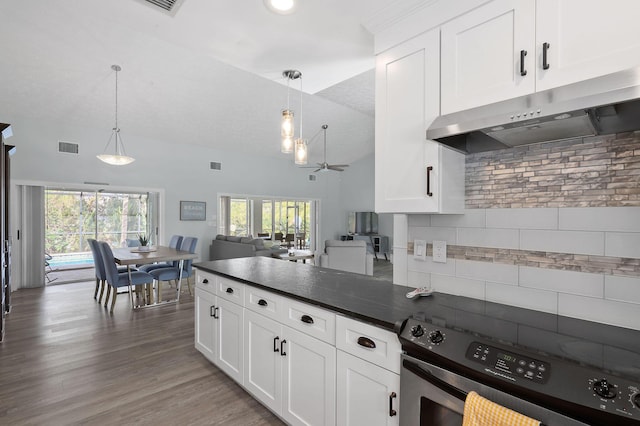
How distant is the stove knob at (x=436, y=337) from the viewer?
1193mm

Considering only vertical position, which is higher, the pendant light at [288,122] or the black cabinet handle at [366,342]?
the pendant light at [288,122]

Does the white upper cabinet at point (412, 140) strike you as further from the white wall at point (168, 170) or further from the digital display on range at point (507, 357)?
the white wall at point (168, 170)

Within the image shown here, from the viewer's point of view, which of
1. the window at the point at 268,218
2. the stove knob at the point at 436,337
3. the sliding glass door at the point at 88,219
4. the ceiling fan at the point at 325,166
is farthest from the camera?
the window at the point at 268,218

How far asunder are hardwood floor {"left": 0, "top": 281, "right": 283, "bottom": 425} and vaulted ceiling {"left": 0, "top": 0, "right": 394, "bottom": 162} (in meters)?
2.46

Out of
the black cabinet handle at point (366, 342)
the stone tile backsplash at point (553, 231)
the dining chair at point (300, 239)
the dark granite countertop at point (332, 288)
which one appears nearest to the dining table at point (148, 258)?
the dark granite countertop at point (332, 288)

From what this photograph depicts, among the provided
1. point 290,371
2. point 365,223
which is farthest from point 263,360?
point 365,223

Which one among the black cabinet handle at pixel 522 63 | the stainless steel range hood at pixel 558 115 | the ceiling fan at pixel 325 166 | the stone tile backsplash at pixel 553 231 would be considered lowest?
the stone tile backsplash at pixel 553 231

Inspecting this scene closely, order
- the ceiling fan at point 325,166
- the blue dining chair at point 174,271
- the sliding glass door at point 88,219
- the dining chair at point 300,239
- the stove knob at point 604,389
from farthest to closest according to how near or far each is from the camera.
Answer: the dining chair at point 300,239
the sliding glass door at point 88,219
the ceiling fan at point 325,166
the blue dining chair at point 174,271
the stove knob at point 604,389

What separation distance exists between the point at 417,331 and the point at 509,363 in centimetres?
32

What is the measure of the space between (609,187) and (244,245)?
18.6 feet

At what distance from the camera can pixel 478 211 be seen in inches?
68.6

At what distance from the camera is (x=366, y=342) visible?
4.69 ft

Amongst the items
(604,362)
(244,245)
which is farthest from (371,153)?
(604,362)

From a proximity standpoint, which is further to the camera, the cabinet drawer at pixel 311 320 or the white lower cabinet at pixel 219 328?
the white lower cabinet at pixel 219 328
